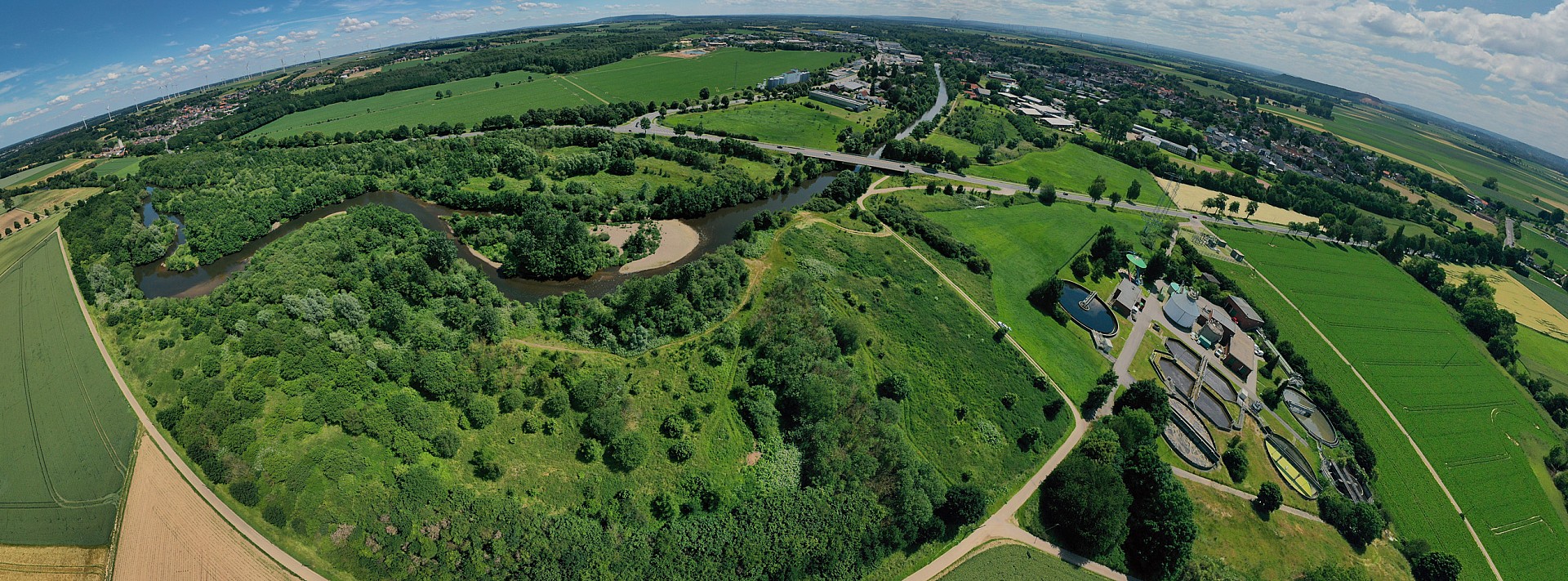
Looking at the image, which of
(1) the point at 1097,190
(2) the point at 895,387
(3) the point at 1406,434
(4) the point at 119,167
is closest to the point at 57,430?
(2) the point at 895,387

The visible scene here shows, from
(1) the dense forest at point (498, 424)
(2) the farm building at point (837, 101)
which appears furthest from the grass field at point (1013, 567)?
(2) the farm building at point (837, 101)

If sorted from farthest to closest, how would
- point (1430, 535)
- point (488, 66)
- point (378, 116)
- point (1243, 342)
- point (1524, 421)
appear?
point (488, 66) < point (378, 116) < point (1243, 342) < point (1524, 421) < point (1430, 535)

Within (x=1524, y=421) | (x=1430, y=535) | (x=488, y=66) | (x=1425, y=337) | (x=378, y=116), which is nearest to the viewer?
(x=1430, y=535)

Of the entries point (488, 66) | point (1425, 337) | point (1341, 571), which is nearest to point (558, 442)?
point (1341, 571)

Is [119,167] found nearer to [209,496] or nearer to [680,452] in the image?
[209,496]

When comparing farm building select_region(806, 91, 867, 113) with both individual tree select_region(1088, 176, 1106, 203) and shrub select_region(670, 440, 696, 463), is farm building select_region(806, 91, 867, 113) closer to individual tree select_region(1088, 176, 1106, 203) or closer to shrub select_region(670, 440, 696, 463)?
individual tree select_region(1088, 176, 1106, 203)

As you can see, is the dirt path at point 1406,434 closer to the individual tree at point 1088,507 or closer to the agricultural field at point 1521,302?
the individual tree at point 1088,507

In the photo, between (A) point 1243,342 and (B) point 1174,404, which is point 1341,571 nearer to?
(B) point 1174,404
